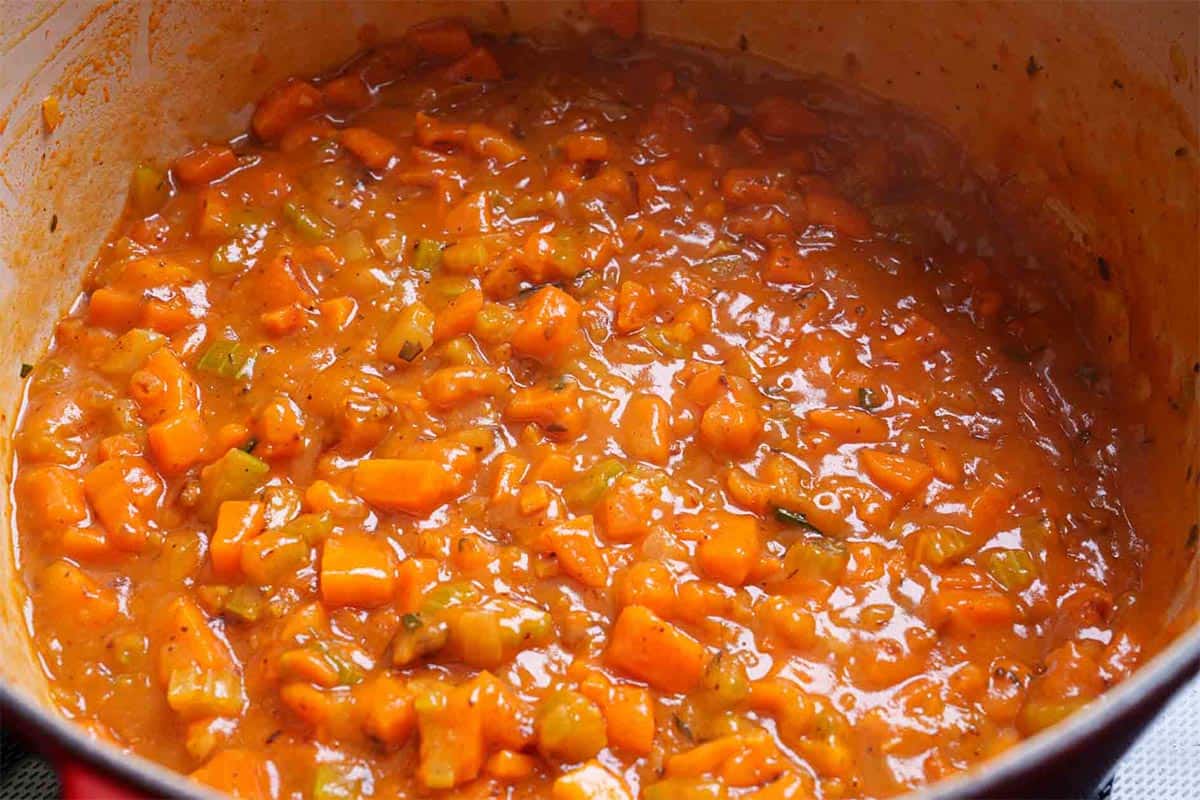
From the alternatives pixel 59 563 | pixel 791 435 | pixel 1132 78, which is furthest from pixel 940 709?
pixel 59 563

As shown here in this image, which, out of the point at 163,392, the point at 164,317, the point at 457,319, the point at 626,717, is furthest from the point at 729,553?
the point at 164,317

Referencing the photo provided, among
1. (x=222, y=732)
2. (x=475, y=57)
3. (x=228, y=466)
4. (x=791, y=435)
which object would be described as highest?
(x=475, y=57)

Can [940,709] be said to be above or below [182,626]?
below

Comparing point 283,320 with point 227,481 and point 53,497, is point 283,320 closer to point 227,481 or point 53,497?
point 227,481

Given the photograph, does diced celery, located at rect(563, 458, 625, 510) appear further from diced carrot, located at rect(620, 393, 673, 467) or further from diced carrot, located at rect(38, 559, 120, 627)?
diced carrot, located at rect(38, 559, 120, 627)

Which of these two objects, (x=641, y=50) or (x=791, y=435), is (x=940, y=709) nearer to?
(x=791, y=435)

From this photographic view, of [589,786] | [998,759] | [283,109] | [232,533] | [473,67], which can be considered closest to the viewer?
[998,759]
